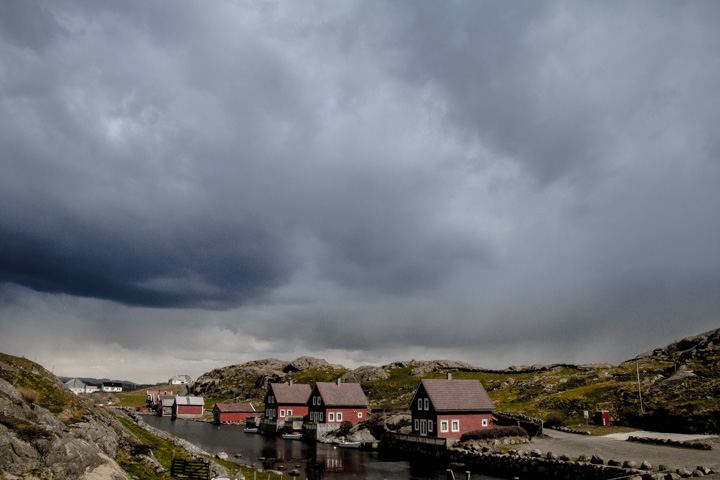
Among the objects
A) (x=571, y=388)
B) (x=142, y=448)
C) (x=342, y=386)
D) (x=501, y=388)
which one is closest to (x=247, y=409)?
(x=342, y=386)

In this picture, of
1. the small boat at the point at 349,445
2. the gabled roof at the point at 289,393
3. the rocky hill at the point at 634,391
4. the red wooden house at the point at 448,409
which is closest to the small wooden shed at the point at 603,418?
the rocky hill at the point at 634,391

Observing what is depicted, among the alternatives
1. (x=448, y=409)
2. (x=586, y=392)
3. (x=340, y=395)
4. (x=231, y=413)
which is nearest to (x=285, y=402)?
(x=340, y=395)

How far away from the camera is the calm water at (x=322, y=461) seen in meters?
49.9

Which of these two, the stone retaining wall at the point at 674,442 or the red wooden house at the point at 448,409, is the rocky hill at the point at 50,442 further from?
the stone retaining wall at the point at 674,442

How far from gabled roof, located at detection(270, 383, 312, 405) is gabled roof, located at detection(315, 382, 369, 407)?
50.8ft

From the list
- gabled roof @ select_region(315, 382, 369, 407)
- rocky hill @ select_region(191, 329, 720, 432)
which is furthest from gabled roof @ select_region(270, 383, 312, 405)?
rocky hill @ select_region(191, 329, 720, 432)

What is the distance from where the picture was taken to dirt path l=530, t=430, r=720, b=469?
1532 inches

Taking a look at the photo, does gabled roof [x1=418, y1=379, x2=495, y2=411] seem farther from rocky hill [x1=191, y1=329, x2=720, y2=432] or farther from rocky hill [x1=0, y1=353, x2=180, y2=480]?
rocky hill [x1=0, y1=353, x2=180, y2=480]

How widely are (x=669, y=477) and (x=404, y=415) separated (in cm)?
5602

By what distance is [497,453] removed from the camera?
5231cm

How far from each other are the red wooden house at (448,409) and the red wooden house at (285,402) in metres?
44.4

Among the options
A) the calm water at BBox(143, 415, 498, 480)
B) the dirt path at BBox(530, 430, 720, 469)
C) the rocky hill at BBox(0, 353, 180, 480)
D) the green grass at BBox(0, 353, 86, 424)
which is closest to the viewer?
the rocky hill at BBox(0, 353, 180, 480)

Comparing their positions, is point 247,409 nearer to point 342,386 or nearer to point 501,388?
point 342,386

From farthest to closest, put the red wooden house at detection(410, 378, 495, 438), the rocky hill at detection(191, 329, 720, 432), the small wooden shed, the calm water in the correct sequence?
the small wooden shed → the red wooden house at detection(410, 378, 495, 438) → the rocky hill at detection(191, 329, 720, 432) → the calm water
